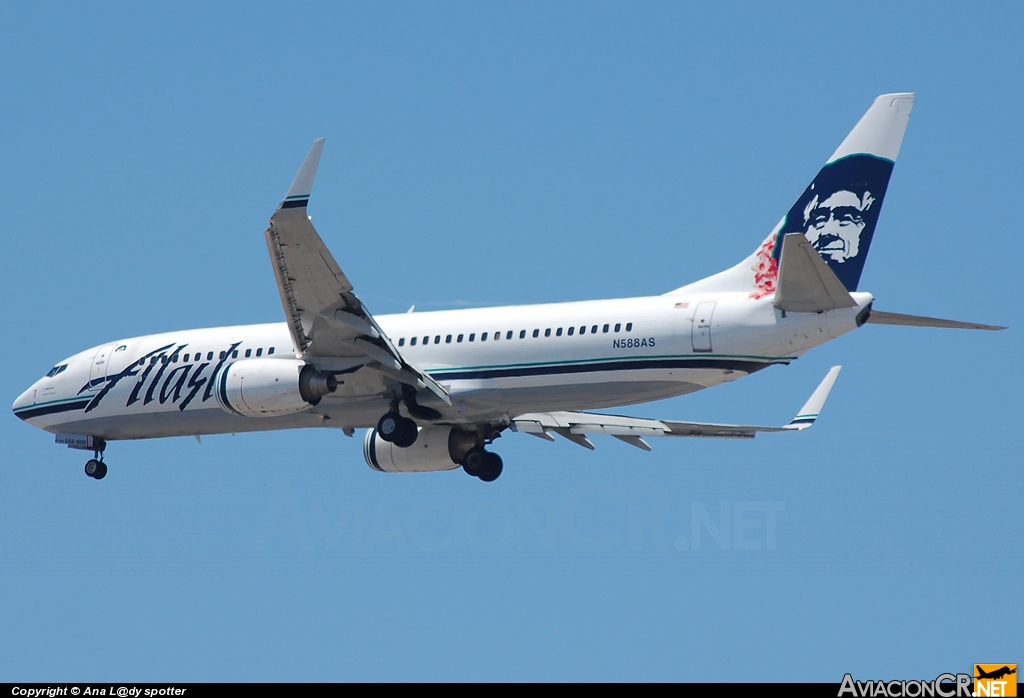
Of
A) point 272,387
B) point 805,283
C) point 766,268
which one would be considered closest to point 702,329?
point 766,268

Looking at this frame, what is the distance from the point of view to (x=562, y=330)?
30.1 m

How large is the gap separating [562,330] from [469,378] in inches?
89.4

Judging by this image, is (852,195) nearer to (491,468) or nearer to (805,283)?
(805,283)

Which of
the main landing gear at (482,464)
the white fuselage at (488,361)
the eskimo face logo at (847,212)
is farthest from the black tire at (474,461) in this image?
the eskimo face logo at (847,212)

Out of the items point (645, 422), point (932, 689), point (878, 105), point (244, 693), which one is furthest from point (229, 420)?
point (932, 689)

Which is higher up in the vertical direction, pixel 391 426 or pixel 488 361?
pixel 488 361

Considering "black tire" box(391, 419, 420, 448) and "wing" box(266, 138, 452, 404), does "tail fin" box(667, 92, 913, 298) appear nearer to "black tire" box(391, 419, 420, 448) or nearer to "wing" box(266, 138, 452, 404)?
"wing" box(266, 138, 452, 404)

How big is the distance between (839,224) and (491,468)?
971 centimetres

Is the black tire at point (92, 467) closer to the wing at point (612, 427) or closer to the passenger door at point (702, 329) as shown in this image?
the wing at point (612, 427)

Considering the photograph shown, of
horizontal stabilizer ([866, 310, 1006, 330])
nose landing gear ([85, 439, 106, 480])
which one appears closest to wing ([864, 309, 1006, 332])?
horizontal stabilizer ([866, 310, 1006, 330])

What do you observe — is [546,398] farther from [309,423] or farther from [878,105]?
[878,105]

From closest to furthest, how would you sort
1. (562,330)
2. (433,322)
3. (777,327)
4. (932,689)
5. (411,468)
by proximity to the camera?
(932,689) < (777,327) < (562,330) < (433,322) < (411,468)

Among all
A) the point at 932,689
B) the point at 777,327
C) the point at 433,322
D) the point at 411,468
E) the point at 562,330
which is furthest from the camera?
the point at 411,468

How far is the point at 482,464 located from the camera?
111ft
